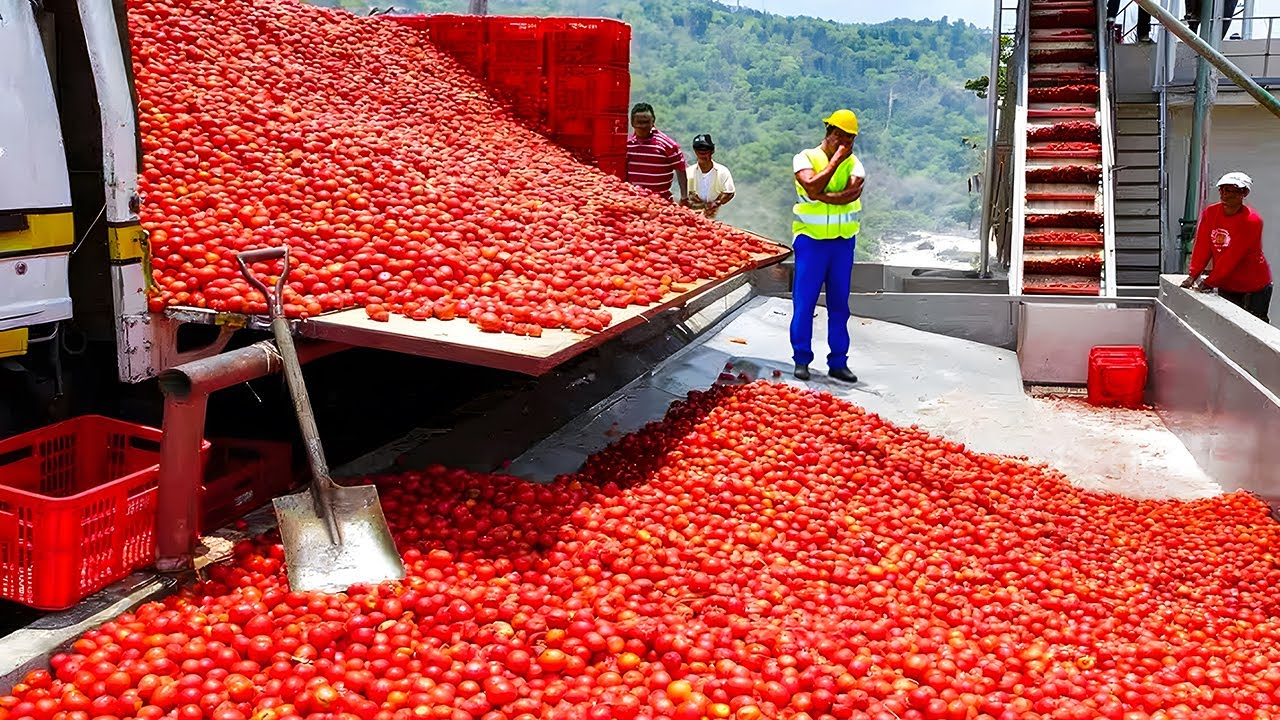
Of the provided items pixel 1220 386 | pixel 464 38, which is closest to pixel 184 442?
pixel 1220 386

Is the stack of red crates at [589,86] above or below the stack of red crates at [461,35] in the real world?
below

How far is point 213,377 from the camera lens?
3.52 m

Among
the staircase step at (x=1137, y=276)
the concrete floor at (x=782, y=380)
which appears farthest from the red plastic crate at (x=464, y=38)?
the staircase step at (x=1137, y=276)

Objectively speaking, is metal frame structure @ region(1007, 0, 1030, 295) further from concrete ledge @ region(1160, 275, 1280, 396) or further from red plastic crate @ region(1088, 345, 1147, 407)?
concrete ledge @ region(1160, 275, 1280, 396)

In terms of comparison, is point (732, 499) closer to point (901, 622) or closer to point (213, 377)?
point (901, 622)

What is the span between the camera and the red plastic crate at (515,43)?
8.23m

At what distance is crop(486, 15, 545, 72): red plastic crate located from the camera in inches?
324

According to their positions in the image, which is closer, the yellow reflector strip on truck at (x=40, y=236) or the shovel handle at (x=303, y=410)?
the yellow reflector strip on truck at (x=40, y=236)

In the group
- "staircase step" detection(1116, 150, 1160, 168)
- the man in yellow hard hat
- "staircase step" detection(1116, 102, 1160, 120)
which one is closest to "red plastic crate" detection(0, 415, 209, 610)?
the man in yellow hard hat

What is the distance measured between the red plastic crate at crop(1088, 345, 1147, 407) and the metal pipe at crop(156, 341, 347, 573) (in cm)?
638

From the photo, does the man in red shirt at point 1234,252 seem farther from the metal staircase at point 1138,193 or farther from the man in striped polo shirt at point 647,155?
the metal staircase at point 1138,193

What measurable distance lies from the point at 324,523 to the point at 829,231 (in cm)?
453

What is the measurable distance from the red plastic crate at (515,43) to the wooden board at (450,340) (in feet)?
14.9

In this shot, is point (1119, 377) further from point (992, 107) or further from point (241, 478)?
point (241, 478)
